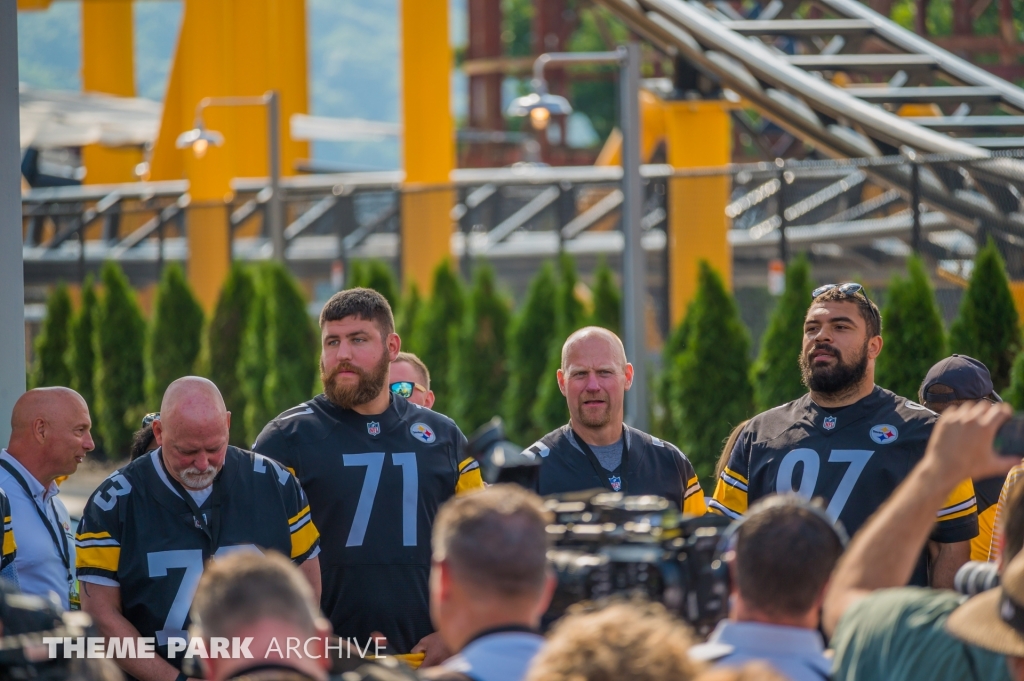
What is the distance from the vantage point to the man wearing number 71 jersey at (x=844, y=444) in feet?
17.6

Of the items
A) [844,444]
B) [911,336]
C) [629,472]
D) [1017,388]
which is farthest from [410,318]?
[844,444]

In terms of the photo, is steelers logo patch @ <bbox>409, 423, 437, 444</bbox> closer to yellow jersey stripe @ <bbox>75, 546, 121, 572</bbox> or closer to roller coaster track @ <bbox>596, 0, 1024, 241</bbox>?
yellow jersey stripe @ <bbox>75, 546, 121, 572</bbox>

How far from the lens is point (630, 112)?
12.8 metres

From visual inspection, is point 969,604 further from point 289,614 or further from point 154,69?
point 154,69

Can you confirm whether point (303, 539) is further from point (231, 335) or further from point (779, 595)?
point (231, 335)

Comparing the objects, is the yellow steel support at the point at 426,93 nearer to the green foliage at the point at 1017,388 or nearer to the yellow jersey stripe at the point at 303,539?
the green foliage at the point at 1017,388

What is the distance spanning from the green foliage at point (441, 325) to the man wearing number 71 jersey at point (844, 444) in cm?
1109

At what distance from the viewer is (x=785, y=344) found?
13.3 meters

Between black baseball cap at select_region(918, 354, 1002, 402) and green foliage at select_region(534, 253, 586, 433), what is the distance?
8778mm

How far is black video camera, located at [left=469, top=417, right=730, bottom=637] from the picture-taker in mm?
3355

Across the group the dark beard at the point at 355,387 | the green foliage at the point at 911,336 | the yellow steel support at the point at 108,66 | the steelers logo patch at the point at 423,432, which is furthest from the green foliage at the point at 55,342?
the steelers logo patch at the point at 423,432

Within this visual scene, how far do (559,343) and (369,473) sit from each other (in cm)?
990

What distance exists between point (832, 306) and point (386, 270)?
464 inches

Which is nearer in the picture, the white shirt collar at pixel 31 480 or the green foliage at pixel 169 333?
the white shirt collar at pixel 31 480
